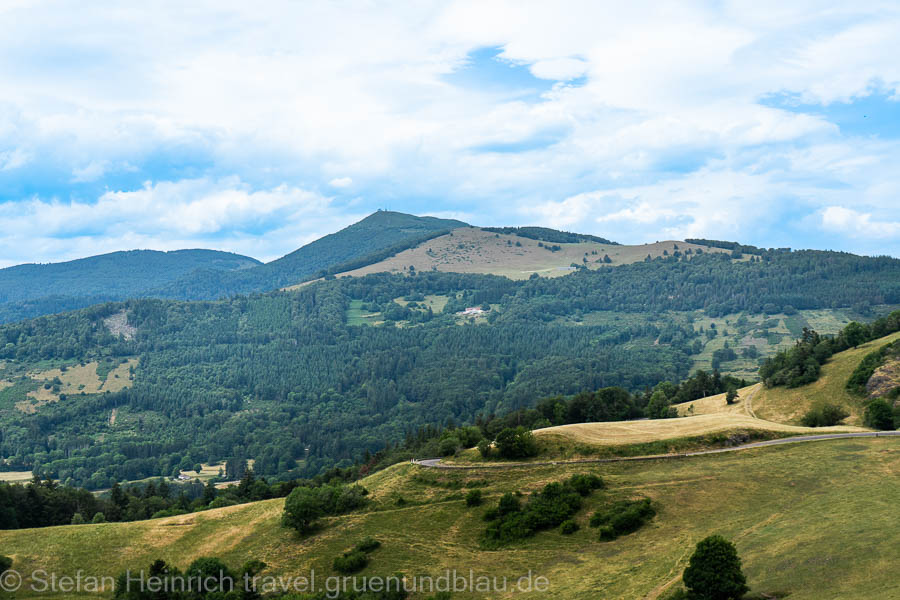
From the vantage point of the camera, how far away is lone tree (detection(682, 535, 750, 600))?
5091 centimetres

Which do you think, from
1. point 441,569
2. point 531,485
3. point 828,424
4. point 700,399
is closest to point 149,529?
point 441,569

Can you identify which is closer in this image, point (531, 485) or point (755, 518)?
point (755, 518)

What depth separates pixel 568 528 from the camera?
78125 millimetres

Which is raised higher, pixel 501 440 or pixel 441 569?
pixel 501 440

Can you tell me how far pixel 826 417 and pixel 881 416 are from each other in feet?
42.7

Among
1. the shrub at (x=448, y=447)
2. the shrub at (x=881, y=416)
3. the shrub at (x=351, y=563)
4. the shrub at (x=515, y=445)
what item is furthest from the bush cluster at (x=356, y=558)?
the shrub at (x=881, y=416)

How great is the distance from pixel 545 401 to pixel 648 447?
69.5 meters

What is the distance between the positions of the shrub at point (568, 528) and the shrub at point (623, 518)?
2108mm

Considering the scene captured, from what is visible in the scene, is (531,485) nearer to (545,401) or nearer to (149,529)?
(149,529)

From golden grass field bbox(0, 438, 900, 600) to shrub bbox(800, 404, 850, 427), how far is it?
33912mm

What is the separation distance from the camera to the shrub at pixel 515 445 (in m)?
102

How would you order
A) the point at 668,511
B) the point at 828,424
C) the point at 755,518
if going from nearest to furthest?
the point at 755,518
the point at 668,511
the point at 828,424

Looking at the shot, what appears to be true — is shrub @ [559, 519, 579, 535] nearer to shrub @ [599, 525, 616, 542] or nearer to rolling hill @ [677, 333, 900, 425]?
shrub @ [599, 525, 616, 542]

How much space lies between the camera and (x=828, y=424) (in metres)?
125
